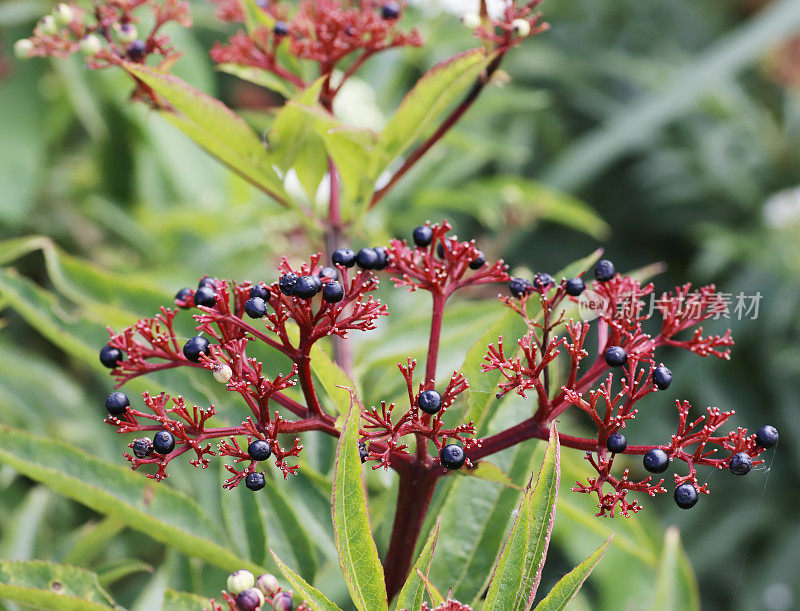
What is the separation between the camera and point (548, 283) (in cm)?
83

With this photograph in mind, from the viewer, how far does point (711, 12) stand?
4.62 meters

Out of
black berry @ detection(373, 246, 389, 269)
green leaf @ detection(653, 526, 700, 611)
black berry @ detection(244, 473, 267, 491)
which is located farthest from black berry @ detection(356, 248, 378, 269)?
green leaf @ detection(653, 526, 700, 611)

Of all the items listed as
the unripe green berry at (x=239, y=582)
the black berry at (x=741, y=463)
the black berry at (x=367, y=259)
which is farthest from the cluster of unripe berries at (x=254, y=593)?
the black berry at (x=741, y=463)

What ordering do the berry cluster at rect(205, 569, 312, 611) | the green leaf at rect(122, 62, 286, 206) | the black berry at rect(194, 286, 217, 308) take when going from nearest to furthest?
the berry cluster at rect(205, 569, 312, 611), the black berry at rect(194, 286, 217, 308), the green leaf at rect(122, 62, 286, 206)

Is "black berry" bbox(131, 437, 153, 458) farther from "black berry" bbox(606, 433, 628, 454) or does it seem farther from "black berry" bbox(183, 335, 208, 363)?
"black berry" bbox(606, 433, 628, 454)

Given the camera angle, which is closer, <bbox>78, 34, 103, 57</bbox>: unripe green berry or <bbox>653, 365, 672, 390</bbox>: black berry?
<bbox>653, 365, 672, 390</bbox>: black berry

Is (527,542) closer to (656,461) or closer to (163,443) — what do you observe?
(656,461)

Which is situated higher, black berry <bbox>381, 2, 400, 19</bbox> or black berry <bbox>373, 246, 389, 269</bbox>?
black berry <bbox>381, 2, 400, 19</bbox>

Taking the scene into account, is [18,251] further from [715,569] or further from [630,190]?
[630,190]

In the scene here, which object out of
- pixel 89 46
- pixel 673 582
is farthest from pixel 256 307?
pixel 673 582

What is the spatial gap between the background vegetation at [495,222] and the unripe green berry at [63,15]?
30 cm

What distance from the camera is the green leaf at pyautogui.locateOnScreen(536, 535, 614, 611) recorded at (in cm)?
71

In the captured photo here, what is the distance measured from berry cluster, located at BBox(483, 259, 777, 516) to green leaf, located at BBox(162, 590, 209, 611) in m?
0.37

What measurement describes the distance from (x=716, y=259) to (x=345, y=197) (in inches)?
97.0
